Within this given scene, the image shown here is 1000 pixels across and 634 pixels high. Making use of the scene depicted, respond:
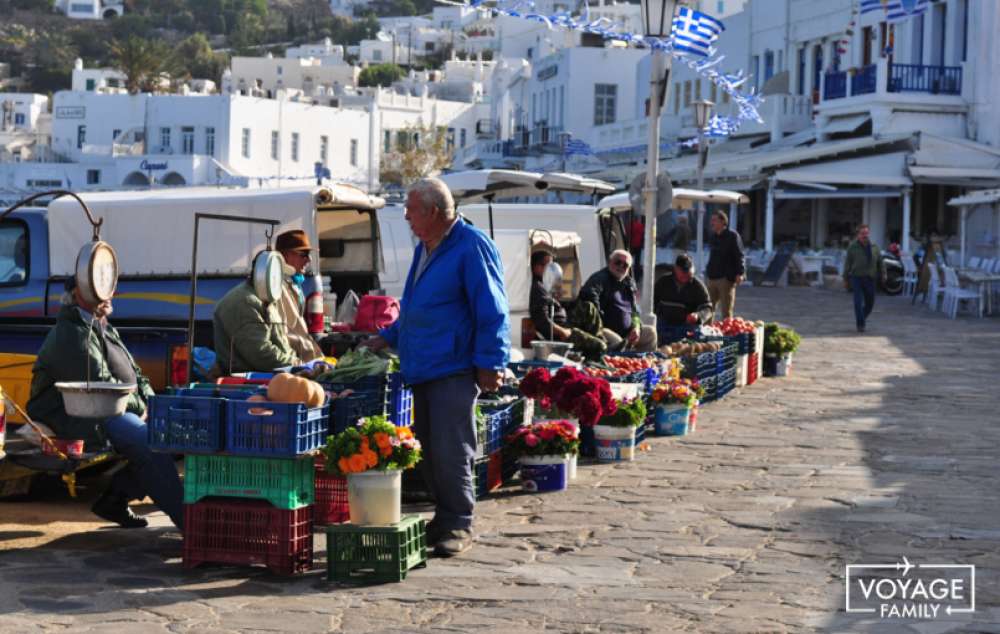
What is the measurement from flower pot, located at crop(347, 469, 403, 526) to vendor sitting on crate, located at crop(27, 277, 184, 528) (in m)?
1.23

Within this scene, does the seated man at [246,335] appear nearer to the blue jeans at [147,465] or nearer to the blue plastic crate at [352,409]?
the blue plastic crate at [352,409]

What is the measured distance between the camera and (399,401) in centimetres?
988

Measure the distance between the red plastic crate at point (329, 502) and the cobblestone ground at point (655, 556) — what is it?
40cm

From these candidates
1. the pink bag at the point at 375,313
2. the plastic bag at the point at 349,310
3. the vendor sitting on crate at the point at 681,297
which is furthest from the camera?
the vendor sitting on crate at the point at 681,297

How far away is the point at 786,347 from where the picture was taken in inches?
787

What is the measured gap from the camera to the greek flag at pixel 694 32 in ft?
93.0

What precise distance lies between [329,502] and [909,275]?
27982 millimetres

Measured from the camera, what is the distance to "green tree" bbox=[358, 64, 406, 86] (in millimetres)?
159750

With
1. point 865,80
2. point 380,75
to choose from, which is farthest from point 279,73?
point 865,80

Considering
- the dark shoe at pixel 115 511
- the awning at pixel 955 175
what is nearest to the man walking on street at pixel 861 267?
the awning at pixel 955 175

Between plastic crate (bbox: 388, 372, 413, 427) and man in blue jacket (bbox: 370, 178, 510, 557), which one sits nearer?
man in blue jacket (bbox: 370, 178, 510, 557)

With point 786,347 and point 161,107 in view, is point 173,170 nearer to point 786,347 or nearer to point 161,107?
point 161,107

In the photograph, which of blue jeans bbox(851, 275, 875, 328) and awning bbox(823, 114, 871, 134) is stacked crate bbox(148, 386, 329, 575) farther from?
awning bbox(823, 114, 871, 134)

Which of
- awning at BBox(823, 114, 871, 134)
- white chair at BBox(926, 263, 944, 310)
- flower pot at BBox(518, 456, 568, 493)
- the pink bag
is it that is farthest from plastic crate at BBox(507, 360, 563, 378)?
awning at BBox(823, 114, 871, 134)
